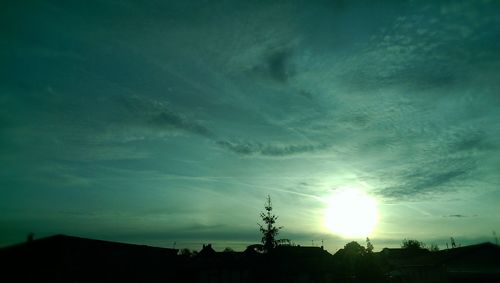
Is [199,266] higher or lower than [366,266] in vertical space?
lower

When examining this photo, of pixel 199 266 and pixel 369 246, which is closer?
pixel 369 246

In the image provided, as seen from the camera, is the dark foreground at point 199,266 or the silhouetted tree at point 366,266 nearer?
the dark foreground at point 199,266

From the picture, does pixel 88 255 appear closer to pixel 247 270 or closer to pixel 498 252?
pixel 247 270

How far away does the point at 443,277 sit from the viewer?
48000 mm

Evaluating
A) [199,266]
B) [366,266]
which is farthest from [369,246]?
[199,266]

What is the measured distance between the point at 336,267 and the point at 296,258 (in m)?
7.57

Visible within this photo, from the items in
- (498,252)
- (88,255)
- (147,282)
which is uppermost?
(498,252)

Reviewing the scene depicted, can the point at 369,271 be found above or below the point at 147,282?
above

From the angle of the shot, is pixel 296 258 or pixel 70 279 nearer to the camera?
pixel 70 279

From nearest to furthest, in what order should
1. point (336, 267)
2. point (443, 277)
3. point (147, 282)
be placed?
point (147, 282) → point (443, 277) → point (336, 267)

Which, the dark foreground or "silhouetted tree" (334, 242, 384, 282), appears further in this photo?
"silhouetted tree" (334, 242, 384, 282)

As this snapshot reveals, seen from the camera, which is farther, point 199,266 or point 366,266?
point 199,266

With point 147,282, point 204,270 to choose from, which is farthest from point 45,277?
point 204,270

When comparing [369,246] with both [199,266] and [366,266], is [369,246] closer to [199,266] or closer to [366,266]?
[366,266]
